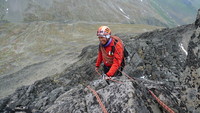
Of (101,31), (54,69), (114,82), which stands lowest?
(54,69)

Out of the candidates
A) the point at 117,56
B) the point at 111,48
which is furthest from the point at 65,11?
the point at 117,56

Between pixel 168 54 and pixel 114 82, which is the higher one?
pixel 114 82

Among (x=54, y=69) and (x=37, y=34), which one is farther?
(x=37, y=34)

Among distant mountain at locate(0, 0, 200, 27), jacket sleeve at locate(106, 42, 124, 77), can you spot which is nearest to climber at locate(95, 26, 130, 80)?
jacket sleeve at locate(106, 42, 124, 77)

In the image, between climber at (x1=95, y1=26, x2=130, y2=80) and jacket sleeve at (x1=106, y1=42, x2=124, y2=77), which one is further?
jacket sleeve at (x1=106, y1=42, x2=124, y2=77)

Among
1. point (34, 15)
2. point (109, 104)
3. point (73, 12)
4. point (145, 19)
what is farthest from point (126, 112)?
point (145, 19)

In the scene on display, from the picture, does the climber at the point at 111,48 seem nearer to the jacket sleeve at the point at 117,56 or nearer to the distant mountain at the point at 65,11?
the jacket sleeve at the point at 117,56

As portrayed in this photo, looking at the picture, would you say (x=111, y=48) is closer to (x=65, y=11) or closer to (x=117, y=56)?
(x=117, y=56)

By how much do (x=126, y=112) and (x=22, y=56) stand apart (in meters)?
38.2

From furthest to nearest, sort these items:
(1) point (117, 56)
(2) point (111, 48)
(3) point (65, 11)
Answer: (3) point (65, 11) < (2) point (111, 48) < (1) point (117, 56)

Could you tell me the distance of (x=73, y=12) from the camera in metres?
96.2

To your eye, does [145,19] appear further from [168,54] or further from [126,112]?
[126,112]

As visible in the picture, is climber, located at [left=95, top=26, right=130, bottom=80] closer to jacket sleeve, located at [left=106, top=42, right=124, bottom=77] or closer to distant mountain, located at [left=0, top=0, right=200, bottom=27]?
jacket sleeve, located at [left=106, top=42, right=124, bottom=77]

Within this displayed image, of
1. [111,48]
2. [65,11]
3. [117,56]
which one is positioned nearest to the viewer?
[117,56]
